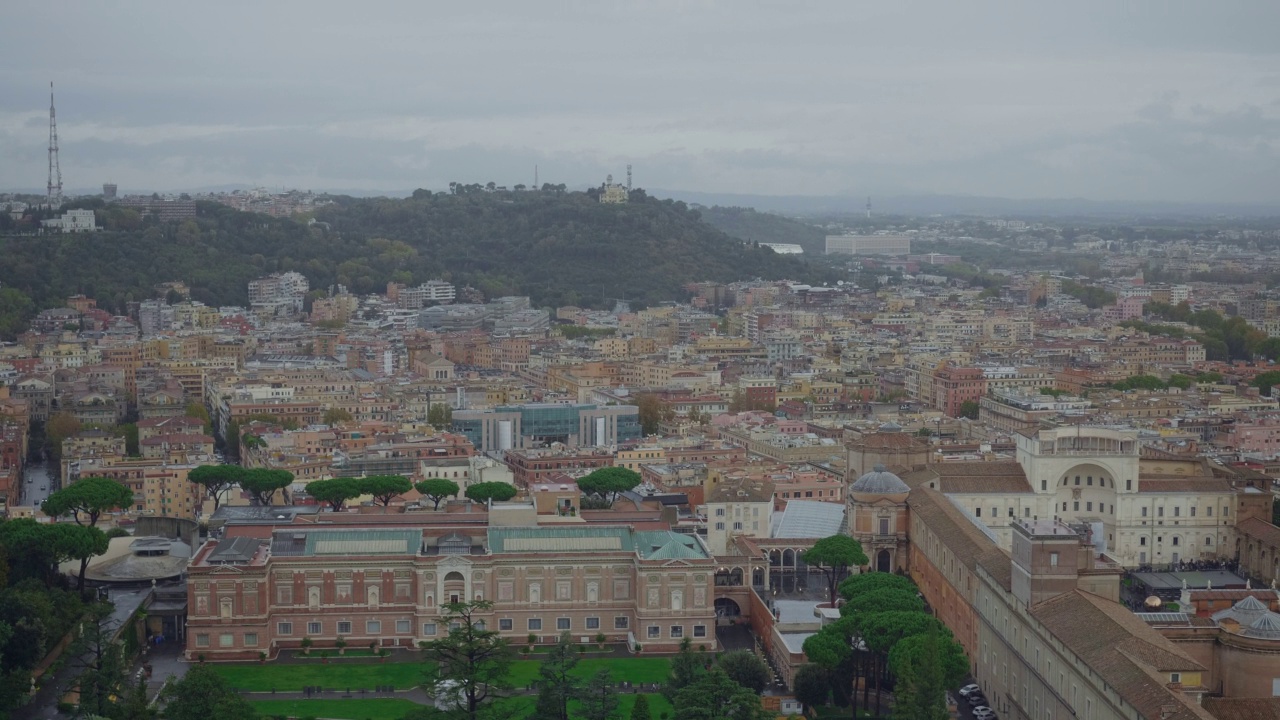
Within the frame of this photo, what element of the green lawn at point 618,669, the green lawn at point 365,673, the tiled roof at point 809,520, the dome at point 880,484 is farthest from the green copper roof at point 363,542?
the dome at point 880,484

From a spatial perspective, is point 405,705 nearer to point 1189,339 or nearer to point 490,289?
point 1189,339

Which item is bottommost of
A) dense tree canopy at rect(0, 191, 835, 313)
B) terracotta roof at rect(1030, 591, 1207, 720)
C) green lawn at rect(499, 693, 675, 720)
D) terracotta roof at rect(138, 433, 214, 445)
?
green lawn at rect(499, 693, 675, 720)

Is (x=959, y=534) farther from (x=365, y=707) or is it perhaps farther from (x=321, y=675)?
(x=321, y=675)

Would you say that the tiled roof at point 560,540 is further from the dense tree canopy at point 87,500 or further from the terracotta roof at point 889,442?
the dense tree canopy at point 87,500

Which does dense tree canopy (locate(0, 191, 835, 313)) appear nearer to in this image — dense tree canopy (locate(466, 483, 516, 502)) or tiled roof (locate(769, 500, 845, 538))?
dense tree canopy (locate(466, 483, 516, 502))

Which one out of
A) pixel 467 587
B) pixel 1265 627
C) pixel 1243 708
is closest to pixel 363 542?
pixel 467 587

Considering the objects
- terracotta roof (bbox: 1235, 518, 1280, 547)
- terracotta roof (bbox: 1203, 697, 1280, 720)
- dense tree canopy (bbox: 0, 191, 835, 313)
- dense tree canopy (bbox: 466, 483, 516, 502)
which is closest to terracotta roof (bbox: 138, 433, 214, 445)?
dense tree canopy (bbox: 466, 483, 516, 502)
